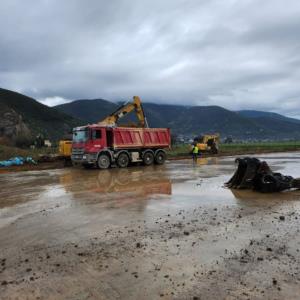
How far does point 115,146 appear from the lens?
23.6m

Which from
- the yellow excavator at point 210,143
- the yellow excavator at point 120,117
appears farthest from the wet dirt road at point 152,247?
the yellow excavator at point 210,143

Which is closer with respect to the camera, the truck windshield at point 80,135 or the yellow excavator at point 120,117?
the truck windshield at point 80,135

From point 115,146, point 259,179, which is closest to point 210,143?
point 115,146

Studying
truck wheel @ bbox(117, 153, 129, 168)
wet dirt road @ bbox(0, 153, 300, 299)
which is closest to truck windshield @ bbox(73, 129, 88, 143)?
truck wheel @ bbox(117, 153, 129, 168)

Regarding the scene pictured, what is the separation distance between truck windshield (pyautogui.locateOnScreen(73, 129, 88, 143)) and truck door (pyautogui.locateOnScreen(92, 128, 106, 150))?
0.47 metres

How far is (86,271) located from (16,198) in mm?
7692

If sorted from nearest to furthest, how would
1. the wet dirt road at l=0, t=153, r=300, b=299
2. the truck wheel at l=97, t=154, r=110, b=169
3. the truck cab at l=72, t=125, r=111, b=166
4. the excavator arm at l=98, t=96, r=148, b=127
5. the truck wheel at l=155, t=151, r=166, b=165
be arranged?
the wet dirt road at l=0, t=153, r=300, b=299 → the truck cab at l=72, t=125, r=111, b=166 → the truck wheel at l=97, t=154, r=110, b=169 → the excavator arm at l=98, t=96, r=148, b=127 → the truck wheel at l=155, t=151, r=166, b=165

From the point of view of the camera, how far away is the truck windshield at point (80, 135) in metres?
22.7

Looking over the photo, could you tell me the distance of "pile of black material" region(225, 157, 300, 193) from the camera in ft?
39.1

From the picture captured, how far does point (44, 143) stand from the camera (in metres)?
56.3

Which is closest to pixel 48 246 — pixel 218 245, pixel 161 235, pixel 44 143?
pixel 161 235

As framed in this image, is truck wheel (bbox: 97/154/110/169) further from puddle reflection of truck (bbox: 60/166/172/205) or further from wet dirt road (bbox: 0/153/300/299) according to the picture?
wet dirt road (bbox: 0/153/300/299)

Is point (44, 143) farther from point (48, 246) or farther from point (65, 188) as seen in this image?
point (48, 246)

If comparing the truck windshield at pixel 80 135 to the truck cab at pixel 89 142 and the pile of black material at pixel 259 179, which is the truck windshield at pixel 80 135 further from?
the pile of black material at pixel 259 179
